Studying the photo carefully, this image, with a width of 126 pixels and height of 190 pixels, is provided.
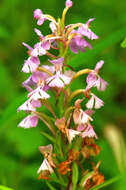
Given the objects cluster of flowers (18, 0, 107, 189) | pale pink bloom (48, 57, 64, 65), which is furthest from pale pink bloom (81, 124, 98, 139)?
pale pink bloom (48, 57, 64, 65)

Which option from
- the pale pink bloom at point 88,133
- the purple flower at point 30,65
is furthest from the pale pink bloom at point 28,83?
the pale pink bloom at point 88,133

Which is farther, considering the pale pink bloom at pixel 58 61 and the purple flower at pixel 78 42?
the purple flower at pixel 78 42

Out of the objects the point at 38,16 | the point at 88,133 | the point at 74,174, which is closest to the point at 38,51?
the point at 38,16

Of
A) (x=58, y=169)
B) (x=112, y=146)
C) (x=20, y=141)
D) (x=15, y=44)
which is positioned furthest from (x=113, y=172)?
(x=15, y=44)

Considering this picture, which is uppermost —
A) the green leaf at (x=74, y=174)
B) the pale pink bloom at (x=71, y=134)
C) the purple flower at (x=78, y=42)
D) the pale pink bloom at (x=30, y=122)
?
the purple flower at (x=78, y=42)

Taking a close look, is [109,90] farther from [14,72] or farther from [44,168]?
[44,168]

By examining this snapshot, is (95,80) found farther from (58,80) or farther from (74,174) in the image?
(74,174)

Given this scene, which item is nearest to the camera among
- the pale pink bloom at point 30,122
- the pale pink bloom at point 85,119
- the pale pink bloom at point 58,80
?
the pale pink bloom at point 58,80

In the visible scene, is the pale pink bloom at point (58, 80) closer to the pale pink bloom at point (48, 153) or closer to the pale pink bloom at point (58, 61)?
the pale pink bloom at point (58, 61)
